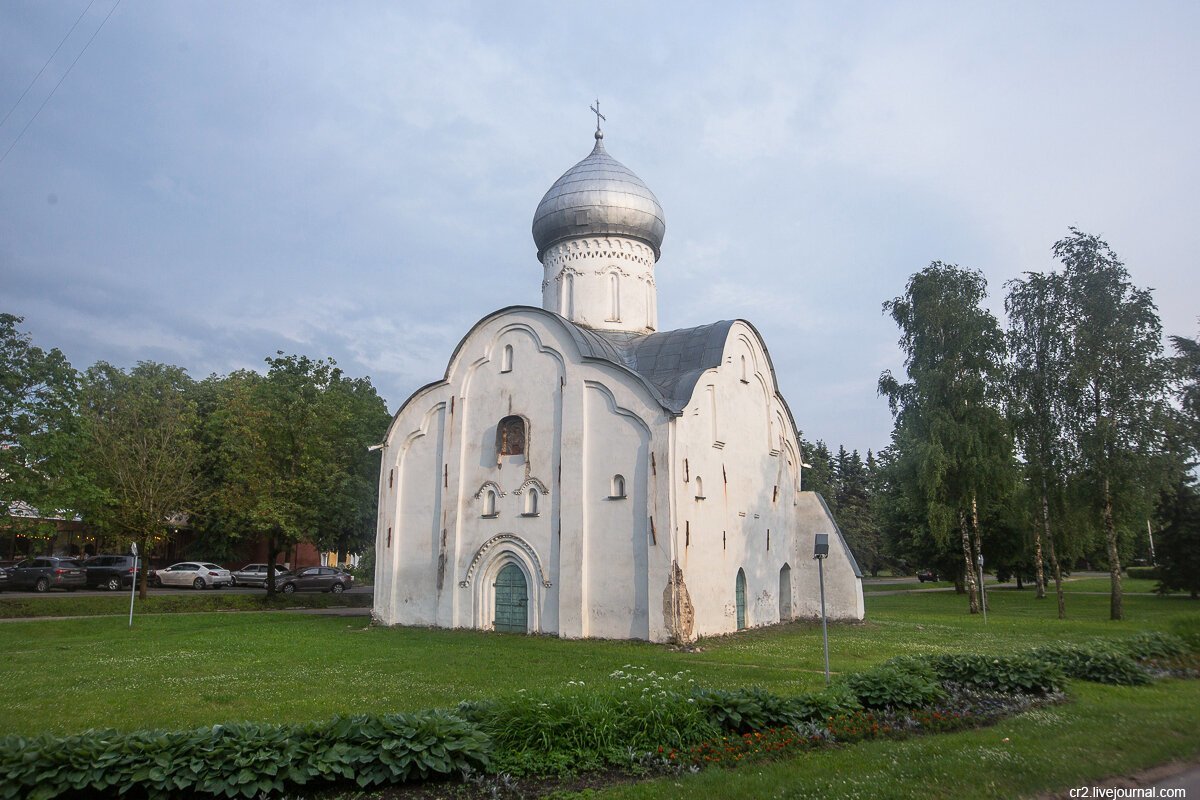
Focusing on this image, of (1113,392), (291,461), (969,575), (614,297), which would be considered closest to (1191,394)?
(1113,392)

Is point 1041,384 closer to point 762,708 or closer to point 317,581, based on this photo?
point 762,708

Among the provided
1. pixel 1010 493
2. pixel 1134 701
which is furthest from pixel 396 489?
pixel 1010 493

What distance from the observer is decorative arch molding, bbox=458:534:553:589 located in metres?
18.4

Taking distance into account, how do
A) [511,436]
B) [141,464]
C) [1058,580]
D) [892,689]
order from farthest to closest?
1. [141,464]
2. [1058,580]
3. [511,436]
4. [892,689]

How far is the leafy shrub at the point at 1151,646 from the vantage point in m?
11.5

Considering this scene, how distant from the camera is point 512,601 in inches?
743

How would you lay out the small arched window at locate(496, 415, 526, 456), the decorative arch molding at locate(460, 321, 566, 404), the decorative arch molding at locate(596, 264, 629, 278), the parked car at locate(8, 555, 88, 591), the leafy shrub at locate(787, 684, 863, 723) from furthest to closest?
the parked car at locate(8, 555, 88, 591) < the decorative arch molding at locate(596, 264, 629, 278) < the decorative arch molding at locate(460, 321, 566, 404) < the small arched window at locate(496, 415, 526, 456) < the leafy shrub at locate(787, 684, 863, 723)

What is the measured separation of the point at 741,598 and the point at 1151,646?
29.9ft

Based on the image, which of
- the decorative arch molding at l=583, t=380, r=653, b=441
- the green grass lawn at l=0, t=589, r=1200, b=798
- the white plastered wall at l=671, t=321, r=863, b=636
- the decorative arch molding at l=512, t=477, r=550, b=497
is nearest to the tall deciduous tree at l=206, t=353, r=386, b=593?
the green grass lawn at l=0, t=589, r=1200, b=798

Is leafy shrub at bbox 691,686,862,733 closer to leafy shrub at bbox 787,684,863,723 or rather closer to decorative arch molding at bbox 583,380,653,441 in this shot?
leafy shrub at bbox 787,684,863,723

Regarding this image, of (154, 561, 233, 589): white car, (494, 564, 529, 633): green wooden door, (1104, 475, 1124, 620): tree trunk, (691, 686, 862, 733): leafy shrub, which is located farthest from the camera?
(154, 561, 233, 589): white car

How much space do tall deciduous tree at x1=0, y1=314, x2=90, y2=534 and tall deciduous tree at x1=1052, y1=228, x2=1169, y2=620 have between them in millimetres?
27305

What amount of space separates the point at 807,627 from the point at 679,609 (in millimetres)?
6472

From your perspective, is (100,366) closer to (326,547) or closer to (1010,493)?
(326,547)
